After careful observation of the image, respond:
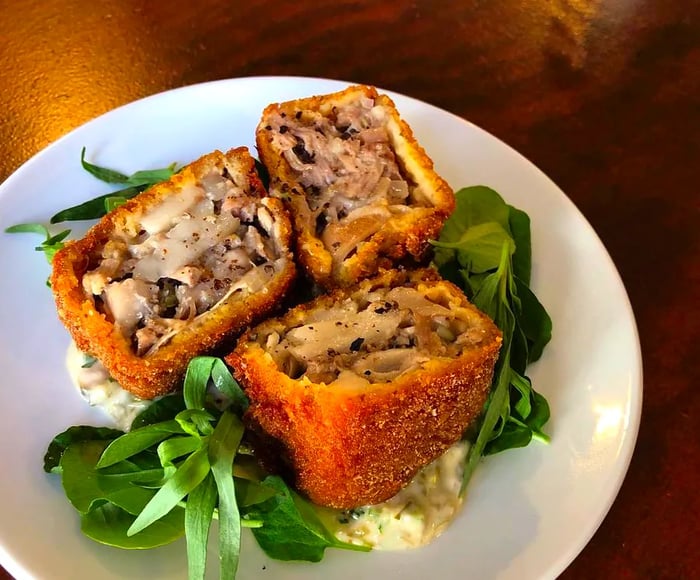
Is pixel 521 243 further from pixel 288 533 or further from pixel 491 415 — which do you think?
pixel 288 533

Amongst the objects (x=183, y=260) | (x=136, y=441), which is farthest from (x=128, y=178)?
(x=136, y=441)

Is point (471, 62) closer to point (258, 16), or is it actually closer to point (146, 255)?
point (258, 16)

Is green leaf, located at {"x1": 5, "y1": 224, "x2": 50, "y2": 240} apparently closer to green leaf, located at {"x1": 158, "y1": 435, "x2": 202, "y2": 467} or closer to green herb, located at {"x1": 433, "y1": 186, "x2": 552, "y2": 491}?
green leaf, located at {"x1": 158, "y1": 435, "x2": 202, "y2": 467}

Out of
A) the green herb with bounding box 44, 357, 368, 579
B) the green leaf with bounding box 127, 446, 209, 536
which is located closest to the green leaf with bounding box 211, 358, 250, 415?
the green herb with bounding box 44, 357, 368, 579

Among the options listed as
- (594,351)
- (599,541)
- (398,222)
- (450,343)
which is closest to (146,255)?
(398,222)

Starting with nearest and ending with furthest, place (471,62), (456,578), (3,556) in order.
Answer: (3,556), (456,578), (471,62)
